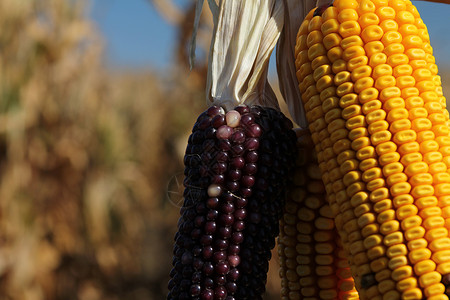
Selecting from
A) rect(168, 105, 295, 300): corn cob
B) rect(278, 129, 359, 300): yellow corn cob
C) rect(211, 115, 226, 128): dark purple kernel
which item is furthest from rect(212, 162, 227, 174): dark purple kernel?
rect(278, 129, 359, 300): yellow corn cob

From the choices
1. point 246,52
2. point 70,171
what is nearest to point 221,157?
point 246,52

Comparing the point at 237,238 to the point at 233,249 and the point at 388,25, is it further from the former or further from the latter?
the point at 388,25

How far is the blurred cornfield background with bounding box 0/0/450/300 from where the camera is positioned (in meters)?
5.52

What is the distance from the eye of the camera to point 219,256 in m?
1.24

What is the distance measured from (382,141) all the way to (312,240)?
351 mm

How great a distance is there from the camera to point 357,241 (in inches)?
45.7

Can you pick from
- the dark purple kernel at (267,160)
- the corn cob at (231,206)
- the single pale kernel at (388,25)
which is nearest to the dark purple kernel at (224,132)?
the corn cob at (231,206)

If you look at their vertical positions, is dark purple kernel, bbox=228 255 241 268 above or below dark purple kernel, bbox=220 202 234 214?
below

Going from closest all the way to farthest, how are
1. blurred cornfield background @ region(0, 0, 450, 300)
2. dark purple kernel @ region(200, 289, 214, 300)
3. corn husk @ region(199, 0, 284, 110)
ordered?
dark purple kernel @ region(200, 289, 214, 300) < corn husk @ region(199, 0, 284, 110) < blurred cornfield background @ region(0, 0, 450, 300)

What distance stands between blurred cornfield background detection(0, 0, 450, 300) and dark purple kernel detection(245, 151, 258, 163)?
470 centimetres

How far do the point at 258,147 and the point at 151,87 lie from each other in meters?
8.66

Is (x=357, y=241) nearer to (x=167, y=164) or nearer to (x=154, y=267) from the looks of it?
(x=154, y=267)

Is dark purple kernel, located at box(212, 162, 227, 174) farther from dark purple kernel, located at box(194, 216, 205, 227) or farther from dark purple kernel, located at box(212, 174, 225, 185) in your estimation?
dark purple kernel, located at box(194, 216, 205, 227)

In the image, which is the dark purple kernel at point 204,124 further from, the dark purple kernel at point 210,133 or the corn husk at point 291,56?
the corn husk at point 291,56
